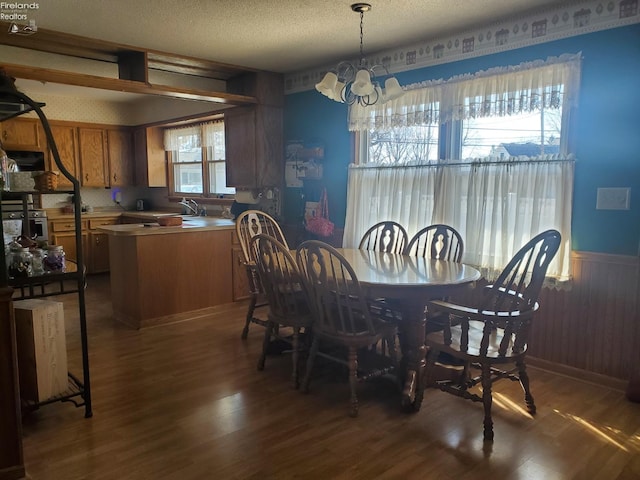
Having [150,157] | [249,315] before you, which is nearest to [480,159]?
[249,315]

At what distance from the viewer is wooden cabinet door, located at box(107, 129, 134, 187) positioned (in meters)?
6.92

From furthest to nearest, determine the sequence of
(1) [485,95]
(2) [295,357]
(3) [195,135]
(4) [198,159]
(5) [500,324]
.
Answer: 1. (4) [198,159]
2. (3) [195,135]
3. (1) [485,95]
4. (2) [295,357]
5. (5) [500,324]

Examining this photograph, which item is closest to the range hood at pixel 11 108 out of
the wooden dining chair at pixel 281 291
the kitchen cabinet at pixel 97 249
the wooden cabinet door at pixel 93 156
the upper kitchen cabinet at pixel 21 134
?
the wooden dining chair at pixel 281 291

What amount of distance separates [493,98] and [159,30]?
8.19 ft

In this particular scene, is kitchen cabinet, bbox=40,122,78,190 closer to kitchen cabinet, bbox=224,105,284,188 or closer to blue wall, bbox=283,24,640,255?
kitchen cabinet, bbox=224,105,284,188

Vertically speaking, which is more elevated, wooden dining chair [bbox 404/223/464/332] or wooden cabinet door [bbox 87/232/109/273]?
wooden dining chair [bbox 404/223/464/332]

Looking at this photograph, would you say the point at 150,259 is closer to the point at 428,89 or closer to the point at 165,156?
the point at 428,89

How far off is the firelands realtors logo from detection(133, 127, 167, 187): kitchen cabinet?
132 inches

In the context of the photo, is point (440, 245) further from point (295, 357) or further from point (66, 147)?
point (66, 147)

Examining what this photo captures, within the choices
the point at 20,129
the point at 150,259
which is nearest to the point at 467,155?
the point at 150,259

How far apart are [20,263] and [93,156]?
497 centimetres

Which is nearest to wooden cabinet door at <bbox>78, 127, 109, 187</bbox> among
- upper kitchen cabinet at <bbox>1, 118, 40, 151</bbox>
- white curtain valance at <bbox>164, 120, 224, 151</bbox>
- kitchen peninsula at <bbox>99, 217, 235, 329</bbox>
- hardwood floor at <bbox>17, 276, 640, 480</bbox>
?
upper kitchen cabinet at <bbox>1, 118, 40, 151</bbox>

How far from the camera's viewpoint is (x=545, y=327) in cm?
334

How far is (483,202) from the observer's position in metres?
3.55
